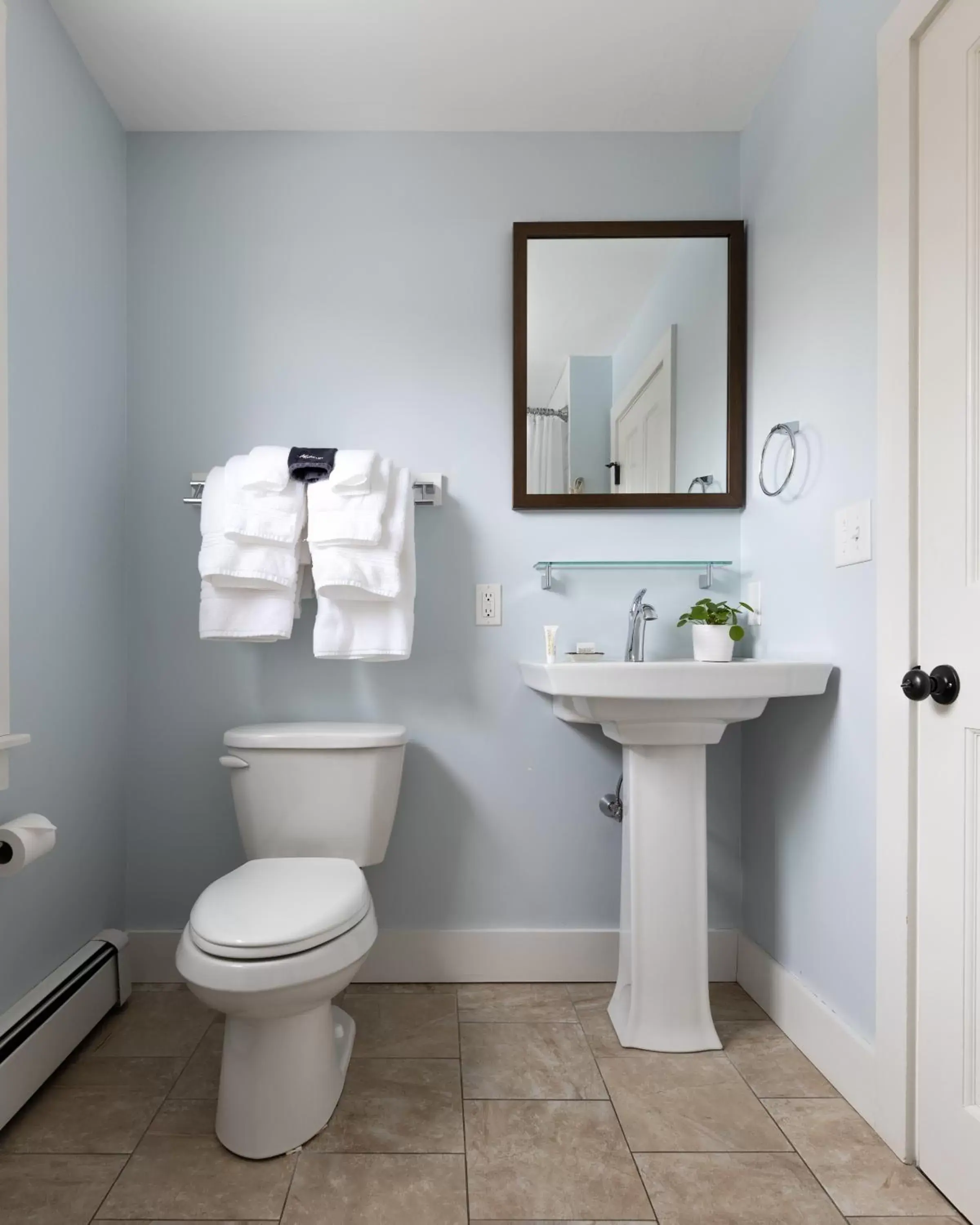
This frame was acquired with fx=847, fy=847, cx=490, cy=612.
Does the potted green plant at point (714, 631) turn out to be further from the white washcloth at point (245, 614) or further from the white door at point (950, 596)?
the white washcloth at point (245, 614)

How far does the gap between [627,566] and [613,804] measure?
0.61 meters

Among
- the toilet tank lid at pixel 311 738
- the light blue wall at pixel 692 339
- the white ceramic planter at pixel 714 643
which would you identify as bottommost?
the toilet tank lid at pixel 311 738

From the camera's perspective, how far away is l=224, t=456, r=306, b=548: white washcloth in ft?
6.40

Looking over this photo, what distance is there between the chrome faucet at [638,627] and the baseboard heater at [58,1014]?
1.41m

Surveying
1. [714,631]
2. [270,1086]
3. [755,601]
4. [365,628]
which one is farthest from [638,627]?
[270,1086]

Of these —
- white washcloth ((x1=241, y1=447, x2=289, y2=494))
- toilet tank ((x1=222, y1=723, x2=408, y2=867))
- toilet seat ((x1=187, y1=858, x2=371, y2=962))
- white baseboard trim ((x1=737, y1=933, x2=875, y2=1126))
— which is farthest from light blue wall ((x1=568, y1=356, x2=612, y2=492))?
white baseboard trim ((x1=737, y1=933, x2=875, y2=1126))

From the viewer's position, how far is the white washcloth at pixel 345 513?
1957 mm

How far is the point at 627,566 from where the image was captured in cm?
220

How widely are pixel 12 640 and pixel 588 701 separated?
3.74ft

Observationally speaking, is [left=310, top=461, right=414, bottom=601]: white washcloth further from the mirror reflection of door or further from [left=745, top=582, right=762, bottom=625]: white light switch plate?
[left=745, top=582, right=762, bottom=625]: white light switch plate

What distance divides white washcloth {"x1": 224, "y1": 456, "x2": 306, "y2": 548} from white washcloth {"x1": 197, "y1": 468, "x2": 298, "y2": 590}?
0.06 ft

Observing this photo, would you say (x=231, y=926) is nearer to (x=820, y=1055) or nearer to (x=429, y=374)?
(x=820, y=1055)

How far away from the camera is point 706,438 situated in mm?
2191

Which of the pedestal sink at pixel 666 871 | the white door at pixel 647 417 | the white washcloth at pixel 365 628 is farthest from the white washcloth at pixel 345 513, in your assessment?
the white door at pixel 647 417
